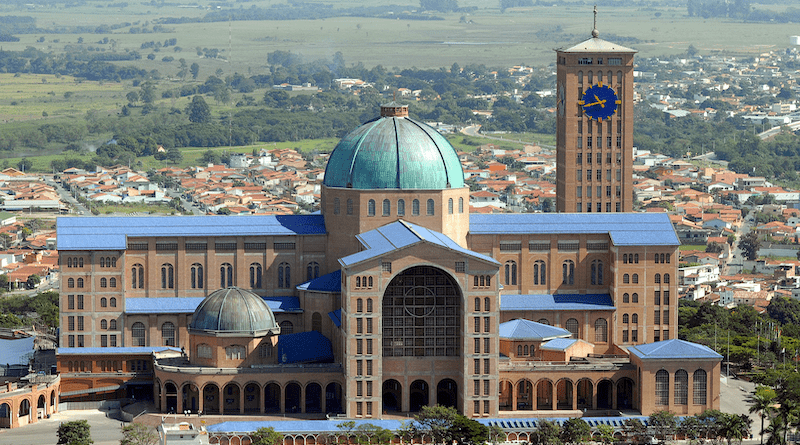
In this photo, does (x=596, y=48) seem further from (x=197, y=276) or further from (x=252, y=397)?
(x=252, y=397)

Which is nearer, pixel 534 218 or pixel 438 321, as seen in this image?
pixel 438 321

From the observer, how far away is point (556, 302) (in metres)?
140

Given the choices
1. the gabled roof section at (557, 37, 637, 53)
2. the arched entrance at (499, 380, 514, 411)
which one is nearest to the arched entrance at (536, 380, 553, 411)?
the arched entrance at (499, 380, 514, 411)

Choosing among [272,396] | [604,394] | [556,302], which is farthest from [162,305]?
Result: [604,394]

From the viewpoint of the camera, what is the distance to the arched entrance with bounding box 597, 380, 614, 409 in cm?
13102

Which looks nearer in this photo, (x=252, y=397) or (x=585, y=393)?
(x=252, y=397)

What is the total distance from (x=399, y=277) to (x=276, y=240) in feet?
51.8

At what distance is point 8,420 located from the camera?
12706cm

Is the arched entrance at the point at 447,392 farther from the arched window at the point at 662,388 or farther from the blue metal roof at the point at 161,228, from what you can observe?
the blue metal roof at the point at 161,228

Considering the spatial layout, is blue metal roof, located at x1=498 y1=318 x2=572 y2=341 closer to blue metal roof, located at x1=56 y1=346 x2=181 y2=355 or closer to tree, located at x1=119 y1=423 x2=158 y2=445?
blue metal roof, located at x1=56 y1=346 x2=181 y2=355

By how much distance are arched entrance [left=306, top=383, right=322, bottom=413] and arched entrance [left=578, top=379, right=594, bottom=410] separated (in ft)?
66.0

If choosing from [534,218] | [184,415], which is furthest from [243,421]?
[534,218]

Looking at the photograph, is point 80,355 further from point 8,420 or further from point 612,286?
point 612,286

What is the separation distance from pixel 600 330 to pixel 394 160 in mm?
22152
